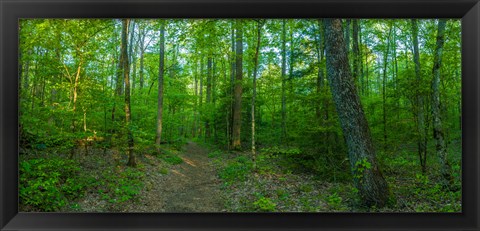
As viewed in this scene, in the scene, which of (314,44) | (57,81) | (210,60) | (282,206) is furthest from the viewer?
(210,60)

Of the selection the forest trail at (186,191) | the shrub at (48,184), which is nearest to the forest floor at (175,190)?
the forest trail at (186,191)

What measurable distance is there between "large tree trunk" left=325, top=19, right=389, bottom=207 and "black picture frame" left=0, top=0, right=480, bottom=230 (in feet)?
3.31

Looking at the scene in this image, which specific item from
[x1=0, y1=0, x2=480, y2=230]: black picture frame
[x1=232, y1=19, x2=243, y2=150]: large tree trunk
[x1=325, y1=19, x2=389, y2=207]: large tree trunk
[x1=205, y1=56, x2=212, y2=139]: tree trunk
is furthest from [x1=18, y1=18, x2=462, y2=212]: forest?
[x1=205, y1=56, x2=212, y2=139]: tree trunk

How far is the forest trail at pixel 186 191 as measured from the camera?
12.0 feet

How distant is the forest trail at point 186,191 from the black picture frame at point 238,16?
149cm

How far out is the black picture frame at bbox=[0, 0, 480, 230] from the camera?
1996 millimetres

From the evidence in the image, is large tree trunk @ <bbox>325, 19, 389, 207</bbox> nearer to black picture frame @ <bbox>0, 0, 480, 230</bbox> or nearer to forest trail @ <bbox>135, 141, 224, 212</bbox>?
black picture frame @ <bbox>0, 0, 480, 230</bbox>

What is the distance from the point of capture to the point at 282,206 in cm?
336

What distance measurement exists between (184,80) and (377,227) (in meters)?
7.86

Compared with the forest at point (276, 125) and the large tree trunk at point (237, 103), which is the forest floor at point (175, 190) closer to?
the forest at point (276, 125)

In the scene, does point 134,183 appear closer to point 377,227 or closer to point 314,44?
point 377,227

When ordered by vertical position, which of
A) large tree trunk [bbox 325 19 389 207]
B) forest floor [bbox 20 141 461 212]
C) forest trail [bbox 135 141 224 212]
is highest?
large tree trunk [bbox 325 19 389 207]

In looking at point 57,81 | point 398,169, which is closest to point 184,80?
point 57,81

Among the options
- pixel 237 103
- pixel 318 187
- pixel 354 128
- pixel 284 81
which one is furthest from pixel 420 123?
pixel 237 103
